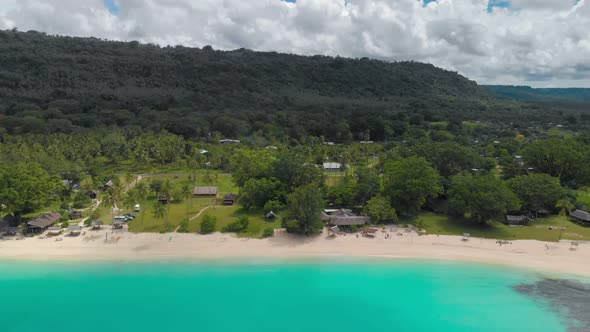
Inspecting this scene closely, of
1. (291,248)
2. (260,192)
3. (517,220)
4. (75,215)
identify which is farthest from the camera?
(260,192)

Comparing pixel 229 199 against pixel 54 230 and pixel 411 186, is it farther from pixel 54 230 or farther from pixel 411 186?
pixel 411 186

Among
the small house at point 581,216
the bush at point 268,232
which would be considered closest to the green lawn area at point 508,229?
the small house at point 581,216

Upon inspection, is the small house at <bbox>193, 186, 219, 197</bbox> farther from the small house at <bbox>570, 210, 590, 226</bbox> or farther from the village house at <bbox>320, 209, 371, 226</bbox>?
the small house at <bbox>570, 210, 590, 226</bbox>

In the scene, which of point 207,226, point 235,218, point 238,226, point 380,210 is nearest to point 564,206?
point 380,210

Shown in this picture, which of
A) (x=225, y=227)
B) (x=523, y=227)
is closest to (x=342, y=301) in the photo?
(x=225, y=227)

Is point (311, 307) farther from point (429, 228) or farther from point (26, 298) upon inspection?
point (26, 298)

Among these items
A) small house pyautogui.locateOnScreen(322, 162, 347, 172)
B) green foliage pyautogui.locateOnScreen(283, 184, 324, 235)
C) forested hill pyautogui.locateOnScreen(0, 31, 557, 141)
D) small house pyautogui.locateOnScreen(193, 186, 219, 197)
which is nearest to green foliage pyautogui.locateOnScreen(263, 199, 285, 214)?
green foliage pyautogui.locateOnScreen(283, 184, 324, 235)
